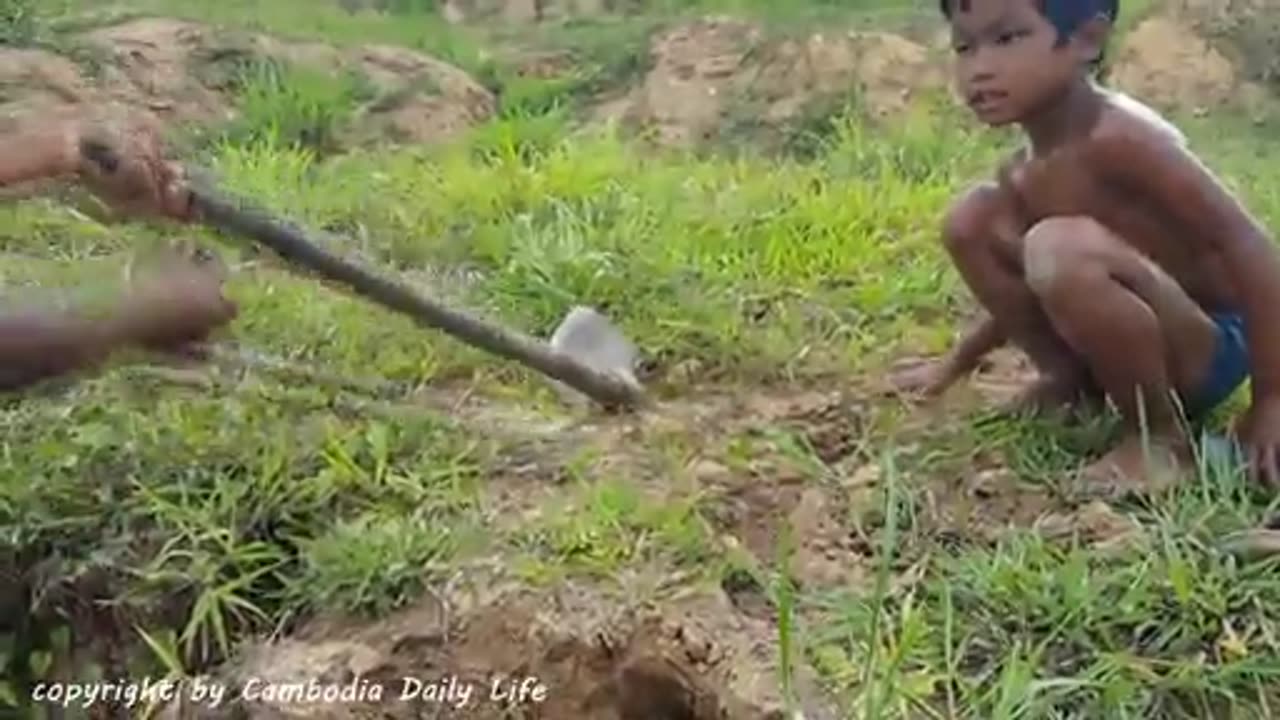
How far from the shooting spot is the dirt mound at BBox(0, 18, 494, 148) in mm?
5320

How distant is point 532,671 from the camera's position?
2.53m

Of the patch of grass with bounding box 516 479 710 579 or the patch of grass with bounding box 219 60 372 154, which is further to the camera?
the patch of grass with bounding box 219 60 372 154

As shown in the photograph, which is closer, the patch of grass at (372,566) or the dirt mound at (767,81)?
the patch of grass at (372,566)

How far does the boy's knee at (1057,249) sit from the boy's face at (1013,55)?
187 millimetres

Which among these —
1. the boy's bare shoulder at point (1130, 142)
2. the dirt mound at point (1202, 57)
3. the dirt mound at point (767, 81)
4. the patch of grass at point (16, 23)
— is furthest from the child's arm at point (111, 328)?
the dirt mound at point (1202, 57)

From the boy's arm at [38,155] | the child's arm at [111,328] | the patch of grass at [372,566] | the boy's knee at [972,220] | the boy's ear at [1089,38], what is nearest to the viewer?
the child's arm at [111,328]

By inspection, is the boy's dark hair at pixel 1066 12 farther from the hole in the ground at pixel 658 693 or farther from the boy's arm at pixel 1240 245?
the hole in the ground at pixel 658 693

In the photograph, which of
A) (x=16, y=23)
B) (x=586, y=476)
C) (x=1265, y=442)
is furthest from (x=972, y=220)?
Answer: (x=16, y=23)

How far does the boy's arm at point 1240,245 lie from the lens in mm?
2811

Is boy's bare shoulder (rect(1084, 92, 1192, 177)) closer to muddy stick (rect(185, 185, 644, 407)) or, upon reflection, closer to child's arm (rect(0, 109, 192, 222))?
muddy stick (rect(185, 185, 644, 407))

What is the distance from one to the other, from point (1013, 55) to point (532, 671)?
1.09 meters

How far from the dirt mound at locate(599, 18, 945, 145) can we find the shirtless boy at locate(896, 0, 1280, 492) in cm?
296

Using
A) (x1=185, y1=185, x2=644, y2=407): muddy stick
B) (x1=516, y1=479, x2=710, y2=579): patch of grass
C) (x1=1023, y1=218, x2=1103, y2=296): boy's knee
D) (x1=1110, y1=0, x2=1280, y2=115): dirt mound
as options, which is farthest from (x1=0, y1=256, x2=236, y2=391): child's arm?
(x1=1110, y1=0, x2=1280, y2=115): dirt mound

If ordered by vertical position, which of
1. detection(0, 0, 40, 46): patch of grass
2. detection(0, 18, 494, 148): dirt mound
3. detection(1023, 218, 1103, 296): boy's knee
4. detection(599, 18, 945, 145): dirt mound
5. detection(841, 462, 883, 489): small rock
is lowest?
detection(599, 18, 945, 145): dirt mound
